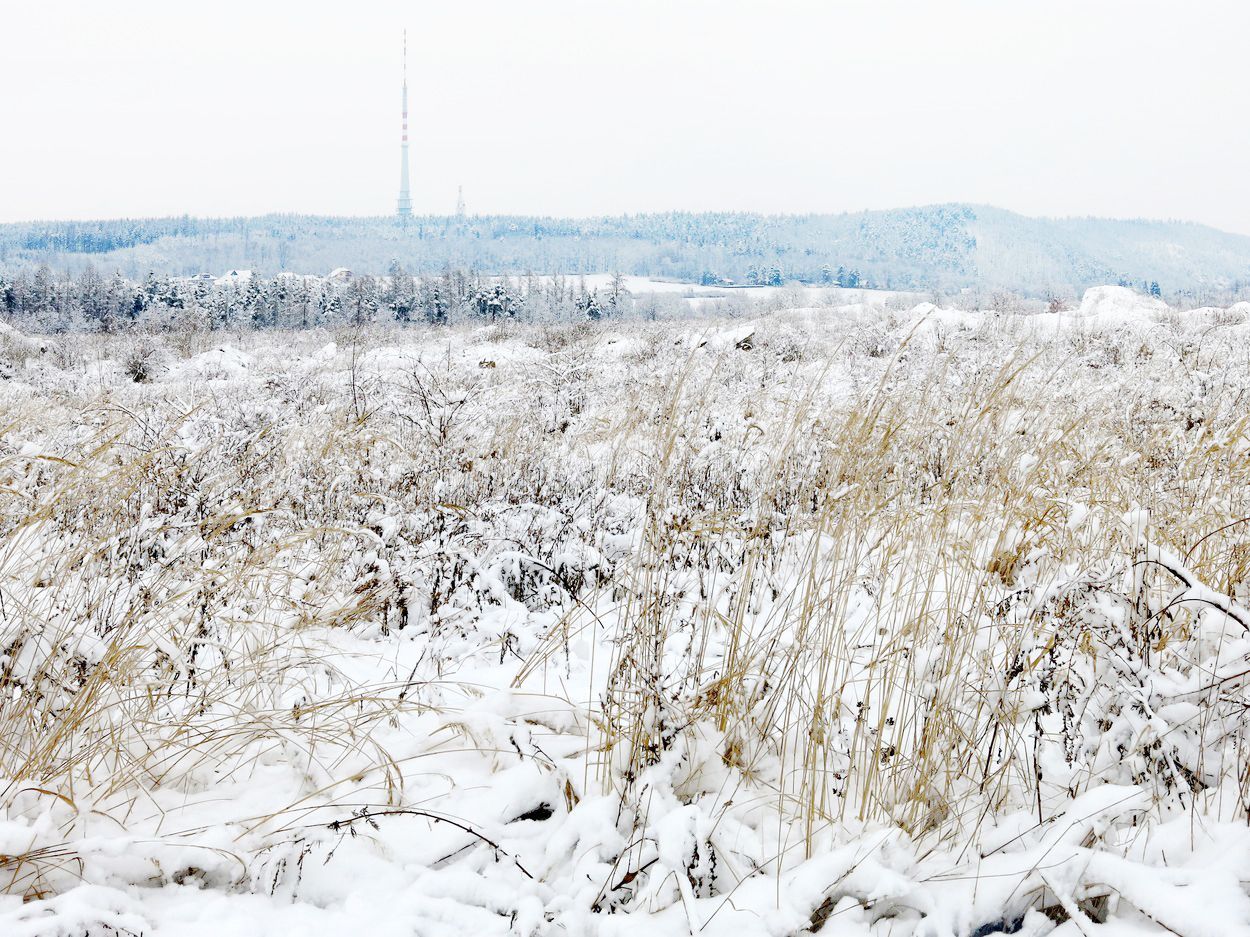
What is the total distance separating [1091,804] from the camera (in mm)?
1427

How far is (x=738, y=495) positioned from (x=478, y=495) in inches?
66.2

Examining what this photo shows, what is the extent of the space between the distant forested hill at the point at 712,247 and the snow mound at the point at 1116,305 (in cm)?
8892

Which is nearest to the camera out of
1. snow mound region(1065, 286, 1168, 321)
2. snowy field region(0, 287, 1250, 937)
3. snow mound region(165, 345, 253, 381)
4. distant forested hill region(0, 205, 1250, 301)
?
snowy field region(0, 287, 1250, 937)

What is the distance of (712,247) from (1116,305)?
125 meters

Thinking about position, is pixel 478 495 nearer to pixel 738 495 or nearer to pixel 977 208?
pixel 738 495


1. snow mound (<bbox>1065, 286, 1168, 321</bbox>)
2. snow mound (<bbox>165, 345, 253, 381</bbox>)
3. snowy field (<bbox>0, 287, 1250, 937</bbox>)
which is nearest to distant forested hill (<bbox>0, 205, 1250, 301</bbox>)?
snow mound (<bbox>1065, 286, 1168, 321</bbox>)

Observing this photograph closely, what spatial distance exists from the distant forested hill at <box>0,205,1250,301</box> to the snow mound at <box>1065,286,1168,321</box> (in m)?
88.9

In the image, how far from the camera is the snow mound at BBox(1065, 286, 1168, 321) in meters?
19.6

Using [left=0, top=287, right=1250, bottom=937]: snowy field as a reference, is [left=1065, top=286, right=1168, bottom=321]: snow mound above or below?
above

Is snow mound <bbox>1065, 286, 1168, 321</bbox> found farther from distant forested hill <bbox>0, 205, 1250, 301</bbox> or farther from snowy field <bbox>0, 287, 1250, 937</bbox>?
distant forested hill <bbox>0, 205, 1250, 301</bbox>

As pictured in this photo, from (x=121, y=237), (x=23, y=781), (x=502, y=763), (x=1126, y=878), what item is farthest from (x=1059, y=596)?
(x=121, y=237)

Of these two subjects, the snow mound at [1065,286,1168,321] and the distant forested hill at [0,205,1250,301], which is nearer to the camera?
the snow mound at [1065,286,1168,321]

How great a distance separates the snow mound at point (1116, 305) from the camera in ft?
64.4

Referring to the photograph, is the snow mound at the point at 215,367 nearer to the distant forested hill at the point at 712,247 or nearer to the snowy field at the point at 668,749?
the snowy field at the point at 668,749
